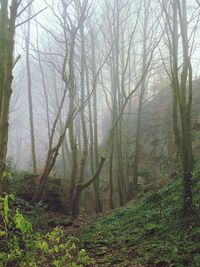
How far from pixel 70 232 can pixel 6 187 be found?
7.46ft

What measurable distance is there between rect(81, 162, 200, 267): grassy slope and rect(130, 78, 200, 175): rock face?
16.0 ft

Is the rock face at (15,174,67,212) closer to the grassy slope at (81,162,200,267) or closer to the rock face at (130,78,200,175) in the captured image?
the grassy slope at (81,162,200,267)

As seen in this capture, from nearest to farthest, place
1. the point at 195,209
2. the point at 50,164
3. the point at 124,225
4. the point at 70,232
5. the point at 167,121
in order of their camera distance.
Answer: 1. the point at 195,209
2. the point at 124,225
3. the point at 70,232
4. the point at 50,164
5. the point at 167,121

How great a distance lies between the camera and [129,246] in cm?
604

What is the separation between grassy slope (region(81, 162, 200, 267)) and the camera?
4.93 metres

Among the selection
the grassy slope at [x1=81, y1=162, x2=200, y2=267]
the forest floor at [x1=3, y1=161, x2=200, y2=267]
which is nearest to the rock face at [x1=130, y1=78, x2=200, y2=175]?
the grassy slope at [x1=81, y1=162, x2=200, y2=267]

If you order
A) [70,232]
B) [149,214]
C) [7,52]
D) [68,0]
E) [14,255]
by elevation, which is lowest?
[70,232]

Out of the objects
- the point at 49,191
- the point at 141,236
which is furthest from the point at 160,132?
the point at 141,236

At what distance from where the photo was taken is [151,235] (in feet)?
20.0

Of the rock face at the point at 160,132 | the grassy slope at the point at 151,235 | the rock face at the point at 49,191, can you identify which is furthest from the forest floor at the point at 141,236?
the rock face at the point at 160,132

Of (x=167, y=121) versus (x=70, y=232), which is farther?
(x=167, y=121)

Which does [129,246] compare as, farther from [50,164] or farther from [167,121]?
[167,121]

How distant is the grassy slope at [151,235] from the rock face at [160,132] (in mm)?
4875

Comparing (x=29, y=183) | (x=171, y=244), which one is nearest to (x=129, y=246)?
(x=171, y=244)
